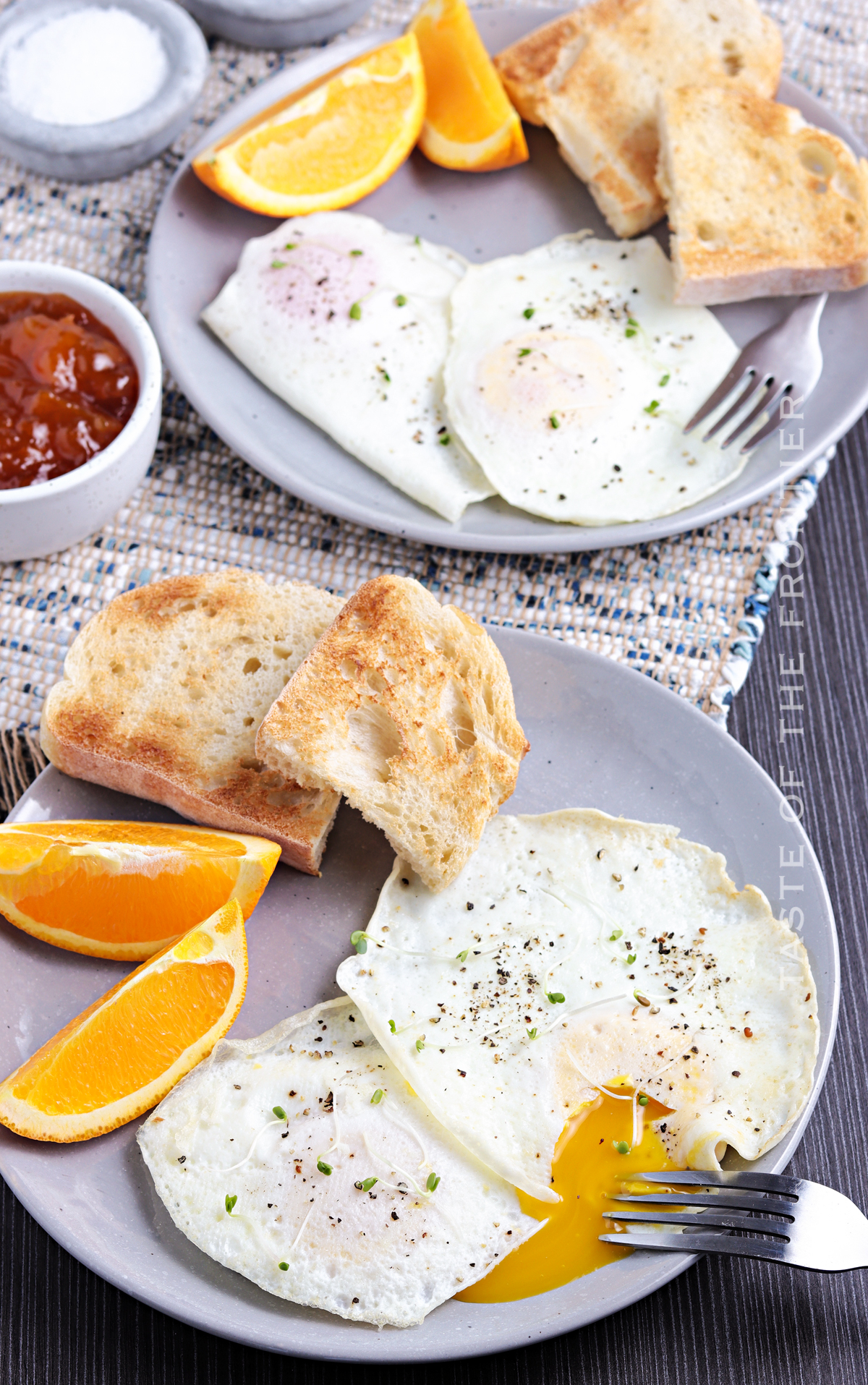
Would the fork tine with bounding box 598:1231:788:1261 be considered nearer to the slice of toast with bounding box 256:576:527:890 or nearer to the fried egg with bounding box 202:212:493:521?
the slice of toast with bounding box 256:576:527:890

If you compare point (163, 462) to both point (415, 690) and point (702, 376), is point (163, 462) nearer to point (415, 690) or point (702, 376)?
point (415, 690)

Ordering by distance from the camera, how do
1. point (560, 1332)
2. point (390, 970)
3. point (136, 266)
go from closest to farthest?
1. point (560, 1332)
2. point (390, 970)
3. point (136, 266)

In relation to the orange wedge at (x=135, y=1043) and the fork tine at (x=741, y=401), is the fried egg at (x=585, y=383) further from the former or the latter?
the orange wedge at (x=135, y=1043)

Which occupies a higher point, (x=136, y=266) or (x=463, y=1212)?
(x=136, y=266)

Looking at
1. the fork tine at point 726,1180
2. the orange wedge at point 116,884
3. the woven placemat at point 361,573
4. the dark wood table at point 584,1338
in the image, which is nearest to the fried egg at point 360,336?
the woven placemat at point 361,573

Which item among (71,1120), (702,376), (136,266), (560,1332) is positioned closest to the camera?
(560,1332)

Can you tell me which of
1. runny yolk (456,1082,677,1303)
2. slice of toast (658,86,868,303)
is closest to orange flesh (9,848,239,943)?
runny yolk (456,1082,677,1303)

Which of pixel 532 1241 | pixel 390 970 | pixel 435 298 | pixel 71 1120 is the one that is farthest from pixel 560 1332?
pixel 435 298
